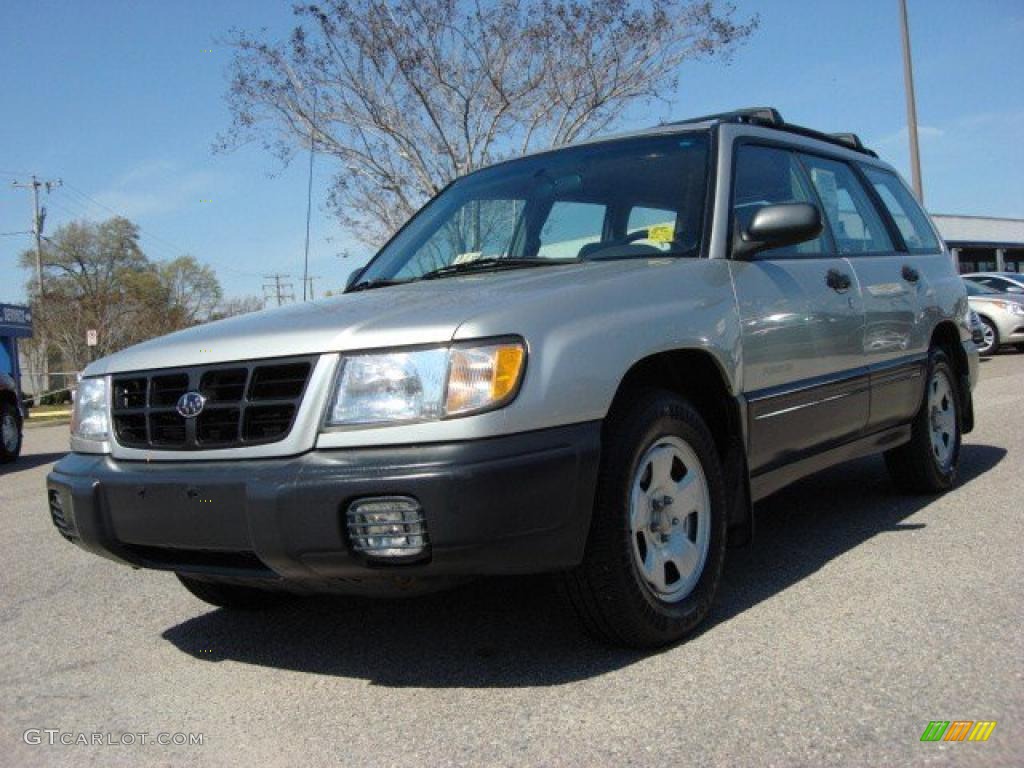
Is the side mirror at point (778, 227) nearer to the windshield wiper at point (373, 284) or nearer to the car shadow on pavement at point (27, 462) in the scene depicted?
the windshield wiper at point (373, 284)

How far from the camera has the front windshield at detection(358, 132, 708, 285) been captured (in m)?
3.78

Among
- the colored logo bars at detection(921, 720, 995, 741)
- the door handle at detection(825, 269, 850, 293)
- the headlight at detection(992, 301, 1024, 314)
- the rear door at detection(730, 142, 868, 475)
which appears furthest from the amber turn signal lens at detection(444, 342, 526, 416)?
the headlight at detection(992, 301, 1024, 314)

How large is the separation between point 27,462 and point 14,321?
60.0 feet

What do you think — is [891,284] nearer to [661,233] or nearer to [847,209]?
[847,209]

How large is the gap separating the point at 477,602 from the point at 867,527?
1948 mm

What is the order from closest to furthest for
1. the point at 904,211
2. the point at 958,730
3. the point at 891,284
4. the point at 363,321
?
the point at 958,730, the point at 363,321, the point at 891,284, the point at 904,211

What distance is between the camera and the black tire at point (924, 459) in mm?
5074

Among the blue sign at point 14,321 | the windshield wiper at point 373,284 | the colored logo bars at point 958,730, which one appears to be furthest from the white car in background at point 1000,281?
the blue sign at point 14,321

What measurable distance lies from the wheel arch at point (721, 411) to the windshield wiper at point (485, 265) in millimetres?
590

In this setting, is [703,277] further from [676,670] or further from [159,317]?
[159,317]

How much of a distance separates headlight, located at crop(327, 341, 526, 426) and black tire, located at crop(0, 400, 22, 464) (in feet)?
33.5

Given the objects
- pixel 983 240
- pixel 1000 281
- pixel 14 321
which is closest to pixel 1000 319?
pixel 1000 281

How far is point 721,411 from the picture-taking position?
3533 millimetres

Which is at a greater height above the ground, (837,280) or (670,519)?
(837,280)
